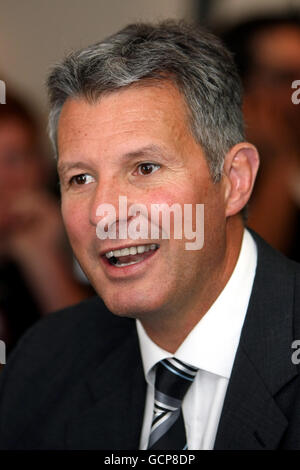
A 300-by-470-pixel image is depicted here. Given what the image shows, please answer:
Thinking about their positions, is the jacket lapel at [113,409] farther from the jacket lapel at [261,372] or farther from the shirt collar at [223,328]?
the jacket lapel at [261,372]

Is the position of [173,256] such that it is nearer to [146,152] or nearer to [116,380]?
[146,152]

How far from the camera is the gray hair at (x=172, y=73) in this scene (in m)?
1.39

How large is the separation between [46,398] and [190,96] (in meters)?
0.77

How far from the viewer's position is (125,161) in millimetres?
1364

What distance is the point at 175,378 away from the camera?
147 cm

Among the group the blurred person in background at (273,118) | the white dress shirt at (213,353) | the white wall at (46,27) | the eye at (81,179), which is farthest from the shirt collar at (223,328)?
the white wall at (46,27)

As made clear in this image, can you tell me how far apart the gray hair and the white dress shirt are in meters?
0.23

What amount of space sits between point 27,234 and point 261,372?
1.52 m

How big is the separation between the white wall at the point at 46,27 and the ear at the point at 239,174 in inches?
75.0

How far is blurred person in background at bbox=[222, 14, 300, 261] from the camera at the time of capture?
2303 mm

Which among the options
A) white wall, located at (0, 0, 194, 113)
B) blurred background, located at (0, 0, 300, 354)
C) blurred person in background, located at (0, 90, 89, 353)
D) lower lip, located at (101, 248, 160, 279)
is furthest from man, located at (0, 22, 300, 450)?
white wall, located at (0, 0, 194, 113)

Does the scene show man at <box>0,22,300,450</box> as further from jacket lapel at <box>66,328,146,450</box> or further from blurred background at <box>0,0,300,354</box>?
blurred background at <box>0,0,300,354</box>

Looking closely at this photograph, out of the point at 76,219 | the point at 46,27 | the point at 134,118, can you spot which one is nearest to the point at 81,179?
the point at 76,219

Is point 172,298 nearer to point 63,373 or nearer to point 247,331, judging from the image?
point 247,331
